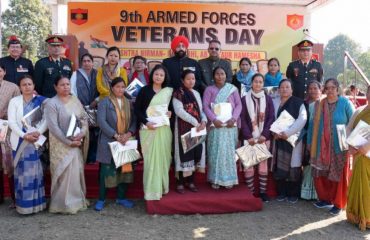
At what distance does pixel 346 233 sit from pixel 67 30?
8145 millimetres

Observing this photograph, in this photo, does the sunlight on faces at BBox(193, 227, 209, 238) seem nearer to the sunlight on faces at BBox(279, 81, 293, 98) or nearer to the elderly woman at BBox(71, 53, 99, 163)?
the elderly woman at BBox(71, 53, 99, 163)

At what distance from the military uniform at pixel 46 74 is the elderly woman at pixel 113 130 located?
4.01 feet

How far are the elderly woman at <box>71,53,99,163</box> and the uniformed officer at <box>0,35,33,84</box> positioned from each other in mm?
785

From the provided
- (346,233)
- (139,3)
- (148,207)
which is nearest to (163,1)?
(139,3)

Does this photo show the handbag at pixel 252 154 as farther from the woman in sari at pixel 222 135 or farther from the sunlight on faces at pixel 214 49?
the sunlight on faces at pixel 214 49

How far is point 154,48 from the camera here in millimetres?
9734

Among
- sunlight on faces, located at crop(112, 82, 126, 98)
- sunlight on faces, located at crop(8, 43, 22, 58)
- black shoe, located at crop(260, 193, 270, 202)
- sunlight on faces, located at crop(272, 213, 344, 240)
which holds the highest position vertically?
sunlight on faces, located at crop(8, 43, 22, 58)

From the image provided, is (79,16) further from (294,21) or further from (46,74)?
Answer: (294,21)

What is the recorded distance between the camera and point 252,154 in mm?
5008

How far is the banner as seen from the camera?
957cm

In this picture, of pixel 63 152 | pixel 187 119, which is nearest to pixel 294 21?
pixel 187 119

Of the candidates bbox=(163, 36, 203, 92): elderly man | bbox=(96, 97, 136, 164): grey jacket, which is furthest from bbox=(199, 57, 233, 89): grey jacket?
bbox=(96, 97, 136, 164): grey jacket

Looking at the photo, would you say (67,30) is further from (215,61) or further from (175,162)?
(175,162)

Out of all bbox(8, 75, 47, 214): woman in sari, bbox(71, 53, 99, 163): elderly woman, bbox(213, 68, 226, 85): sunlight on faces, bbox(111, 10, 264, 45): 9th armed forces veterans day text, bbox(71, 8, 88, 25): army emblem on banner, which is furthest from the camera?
bbox(111, 10, 264, 45): 9th armed forces veterans day text
